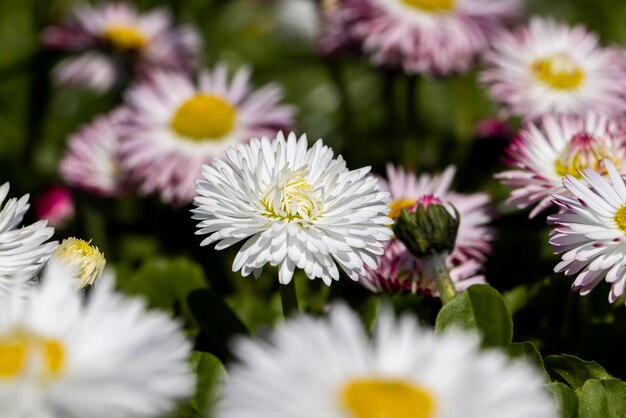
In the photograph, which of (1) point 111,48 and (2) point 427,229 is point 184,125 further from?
(2) point 427,229

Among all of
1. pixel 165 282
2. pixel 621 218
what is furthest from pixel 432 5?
pixel 621 218

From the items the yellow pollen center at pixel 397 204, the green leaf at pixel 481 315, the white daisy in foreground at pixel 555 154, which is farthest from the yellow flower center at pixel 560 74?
the green leaf at pixel 481 315

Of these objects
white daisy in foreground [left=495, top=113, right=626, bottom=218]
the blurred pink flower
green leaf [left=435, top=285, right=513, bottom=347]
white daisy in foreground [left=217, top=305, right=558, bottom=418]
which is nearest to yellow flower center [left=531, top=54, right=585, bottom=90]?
white daisy in foreground [left=495, top=113, right=626, bottom=218]

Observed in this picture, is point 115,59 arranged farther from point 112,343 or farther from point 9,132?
point 112,343

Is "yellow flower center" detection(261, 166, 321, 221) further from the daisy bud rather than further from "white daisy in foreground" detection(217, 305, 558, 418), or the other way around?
"white daisy in foreground" detection(217, 305, 558, 418)

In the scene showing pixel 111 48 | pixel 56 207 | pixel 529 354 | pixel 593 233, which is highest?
pixel 111 48
